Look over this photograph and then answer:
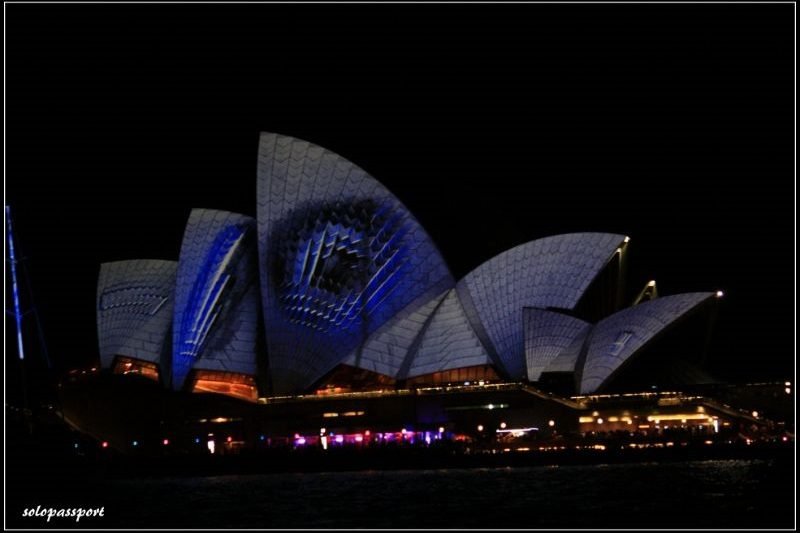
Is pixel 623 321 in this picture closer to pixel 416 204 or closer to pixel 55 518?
pixel 416 204

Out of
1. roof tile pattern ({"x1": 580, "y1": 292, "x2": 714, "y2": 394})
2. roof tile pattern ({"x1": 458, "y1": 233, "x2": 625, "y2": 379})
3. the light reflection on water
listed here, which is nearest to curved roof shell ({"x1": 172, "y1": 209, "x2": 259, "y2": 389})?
the light reflection on water

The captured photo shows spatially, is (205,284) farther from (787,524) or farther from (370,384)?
(787,524)

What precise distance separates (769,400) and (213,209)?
1154 inches

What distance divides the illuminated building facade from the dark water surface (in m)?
6.72

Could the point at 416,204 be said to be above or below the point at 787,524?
above

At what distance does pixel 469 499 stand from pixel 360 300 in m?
19.2

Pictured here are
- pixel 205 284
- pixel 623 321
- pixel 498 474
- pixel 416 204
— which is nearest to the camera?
pixel 498 474

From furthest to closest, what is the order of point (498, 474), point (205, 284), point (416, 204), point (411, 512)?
point (416, 204), point (205, 284), point (498, 474), point (411, 512)

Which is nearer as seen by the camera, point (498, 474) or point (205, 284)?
point (498, 474)

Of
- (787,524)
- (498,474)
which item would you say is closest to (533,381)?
(498,474)

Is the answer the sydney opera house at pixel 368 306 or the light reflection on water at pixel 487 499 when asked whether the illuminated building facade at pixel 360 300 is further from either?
the light reflection on water at pixel 487 499

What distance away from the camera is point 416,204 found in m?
60.1

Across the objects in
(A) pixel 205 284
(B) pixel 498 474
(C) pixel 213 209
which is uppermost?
(C) pixel 213 209

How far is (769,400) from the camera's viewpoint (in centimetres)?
5859
